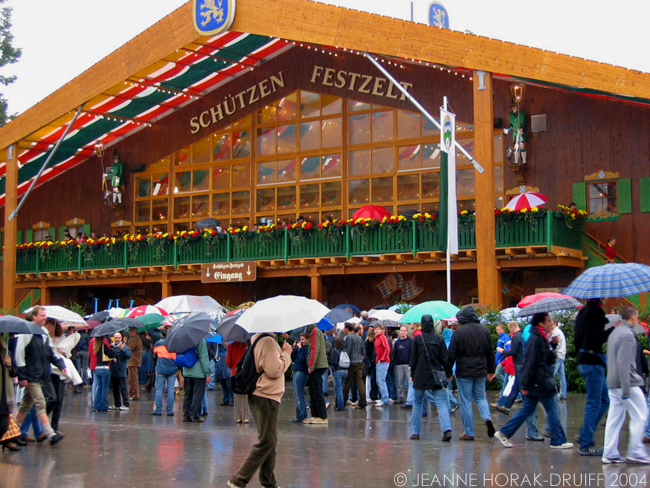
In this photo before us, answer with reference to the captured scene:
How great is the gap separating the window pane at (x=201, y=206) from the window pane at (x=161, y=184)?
1327mm

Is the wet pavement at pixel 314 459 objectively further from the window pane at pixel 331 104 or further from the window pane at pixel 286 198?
the window pane at pixel 331 104

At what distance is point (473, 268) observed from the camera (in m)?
24.1

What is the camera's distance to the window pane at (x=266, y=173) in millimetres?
29094

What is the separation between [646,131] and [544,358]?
1504 cm

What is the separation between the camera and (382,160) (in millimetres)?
27141

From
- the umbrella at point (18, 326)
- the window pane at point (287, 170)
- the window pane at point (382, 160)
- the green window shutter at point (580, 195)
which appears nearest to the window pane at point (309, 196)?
the window pane at point (287, 170)

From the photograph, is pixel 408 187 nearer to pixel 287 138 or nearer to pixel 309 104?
pixel 309 104

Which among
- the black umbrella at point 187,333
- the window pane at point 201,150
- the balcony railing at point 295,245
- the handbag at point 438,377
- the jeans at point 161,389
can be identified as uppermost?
the window pane at point 201,150

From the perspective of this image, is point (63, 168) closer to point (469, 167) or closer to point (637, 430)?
point (469, 167)

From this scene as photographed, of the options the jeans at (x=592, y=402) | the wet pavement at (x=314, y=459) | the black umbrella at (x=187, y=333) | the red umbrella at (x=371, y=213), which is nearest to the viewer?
the wet pavement at (x=314, y=459)

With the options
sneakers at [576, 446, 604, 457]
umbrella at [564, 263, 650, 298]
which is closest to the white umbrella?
umbrella at [564, 263, 650, 298]

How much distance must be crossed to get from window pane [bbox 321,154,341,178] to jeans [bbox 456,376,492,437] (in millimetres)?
17364

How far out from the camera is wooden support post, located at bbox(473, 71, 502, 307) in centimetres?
2123

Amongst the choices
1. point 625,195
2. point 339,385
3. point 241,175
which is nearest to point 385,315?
point 339,385
